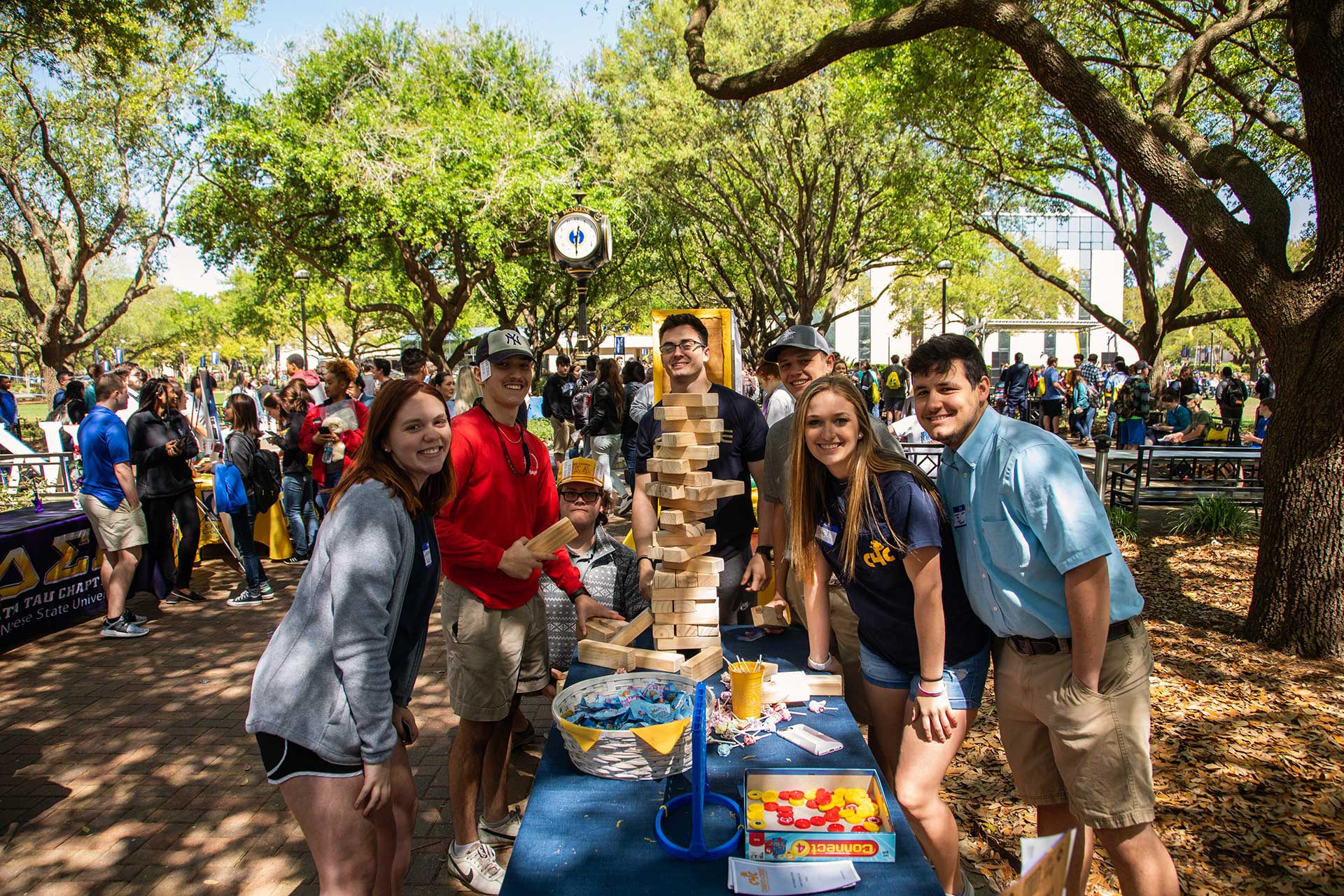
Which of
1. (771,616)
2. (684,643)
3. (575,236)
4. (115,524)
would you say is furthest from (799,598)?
(575,236)

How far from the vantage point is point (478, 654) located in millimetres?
3137

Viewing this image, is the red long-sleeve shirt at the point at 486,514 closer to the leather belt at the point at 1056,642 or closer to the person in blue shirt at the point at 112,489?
the leather belt at the point at 1056,642

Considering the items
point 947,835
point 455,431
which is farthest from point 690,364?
point 947,835

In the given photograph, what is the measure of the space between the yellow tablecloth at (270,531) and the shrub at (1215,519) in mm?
9979

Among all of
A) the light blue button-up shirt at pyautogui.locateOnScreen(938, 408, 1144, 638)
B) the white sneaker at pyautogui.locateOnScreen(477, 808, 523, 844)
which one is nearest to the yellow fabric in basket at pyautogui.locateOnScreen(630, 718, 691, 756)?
the light blue button-up shirt at pyautogui.locateOnScreen(938, 408, 1144, 638)

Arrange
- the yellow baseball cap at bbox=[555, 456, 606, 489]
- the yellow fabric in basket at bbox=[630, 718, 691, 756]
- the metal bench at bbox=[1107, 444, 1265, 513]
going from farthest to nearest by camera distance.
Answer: the metal bench at bbox=[1107, 444, 1265, 513]
the yellow baseball cap at bbox=[555, 456, 606, 489]
the yellow fabric in basket at bbox=[630, 718, 691, 756]

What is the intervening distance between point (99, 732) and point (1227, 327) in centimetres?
5164

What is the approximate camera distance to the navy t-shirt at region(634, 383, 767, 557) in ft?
12.5

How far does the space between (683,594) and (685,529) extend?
272mm

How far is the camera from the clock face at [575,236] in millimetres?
8797

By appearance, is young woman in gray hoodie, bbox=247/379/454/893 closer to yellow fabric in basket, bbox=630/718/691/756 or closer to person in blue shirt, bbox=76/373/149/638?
yellow fabric in basket, bbox=630/718/691/756

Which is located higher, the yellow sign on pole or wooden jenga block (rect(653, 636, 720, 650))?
the yellow sign on pole

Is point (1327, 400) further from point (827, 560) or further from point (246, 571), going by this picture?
point (246, 571)

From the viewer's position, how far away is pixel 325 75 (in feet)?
68.6
